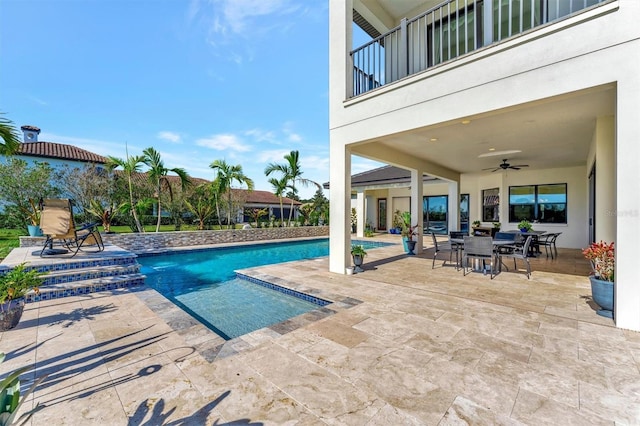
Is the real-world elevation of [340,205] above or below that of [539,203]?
below

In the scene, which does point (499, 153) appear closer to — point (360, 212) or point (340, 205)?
point (340, 205)

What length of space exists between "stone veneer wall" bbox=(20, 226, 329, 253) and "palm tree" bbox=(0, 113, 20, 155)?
669 centimetres

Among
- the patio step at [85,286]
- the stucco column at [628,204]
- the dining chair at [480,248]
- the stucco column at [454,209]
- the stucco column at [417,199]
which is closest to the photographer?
the stucco column at [628,204]

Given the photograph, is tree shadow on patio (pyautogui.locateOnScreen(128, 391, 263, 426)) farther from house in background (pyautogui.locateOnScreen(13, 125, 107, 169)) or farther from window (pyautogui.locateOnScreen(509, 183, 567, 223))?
house in background (pyautogui.locateOnScreen(13, 125, 107, 169))

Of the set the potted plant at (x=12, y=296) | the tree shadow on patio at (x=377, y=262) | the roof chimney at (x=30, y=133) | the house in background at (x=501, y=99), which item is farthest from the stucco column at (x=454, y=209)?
the roof chimney at (x=30, y=133)

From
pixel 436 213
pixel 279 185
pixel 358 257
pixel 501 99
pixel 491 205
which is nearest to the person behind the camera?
pixel 501 99

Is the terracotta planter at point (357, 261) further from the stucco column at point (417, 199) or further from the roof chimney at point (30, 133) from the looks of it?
the roof chimney at point (30, 133)

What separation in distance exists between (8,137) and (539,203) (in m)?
18.6

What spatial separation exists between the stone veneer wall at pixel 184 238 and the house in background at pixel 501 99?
9635 millimetres

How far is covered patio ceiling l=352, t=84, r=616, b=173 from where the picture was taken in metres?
5.46

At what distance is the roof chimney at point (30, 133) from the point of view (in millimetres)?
24306

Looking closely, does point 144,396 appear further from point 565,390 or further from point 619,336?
point 619,336

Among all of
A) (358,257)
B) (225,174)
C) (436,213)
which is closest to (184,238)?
(225,174)

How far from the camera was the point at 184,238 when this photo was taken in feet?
47.3
